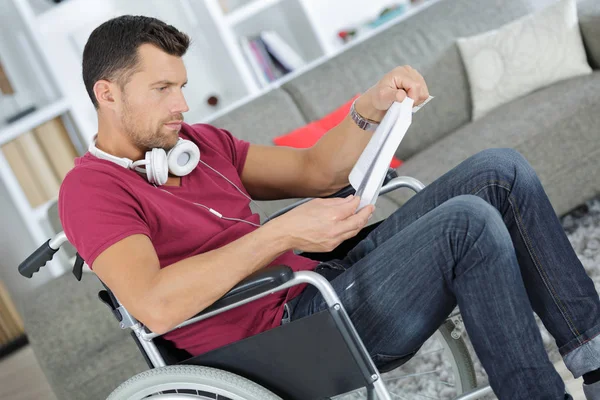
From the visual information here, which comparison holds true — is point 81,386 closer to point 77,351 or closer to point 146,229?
point 77,351

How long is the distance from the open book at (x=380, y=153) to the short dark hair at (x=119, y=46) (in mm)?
421

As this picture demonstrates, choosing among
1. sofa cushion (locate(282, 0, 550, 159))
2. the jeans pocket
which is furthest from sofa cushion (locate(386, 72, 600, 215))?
the jeans pocket

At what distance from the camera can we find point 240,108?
9.25ft

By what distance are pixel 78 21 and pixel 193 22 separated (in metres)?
0.53

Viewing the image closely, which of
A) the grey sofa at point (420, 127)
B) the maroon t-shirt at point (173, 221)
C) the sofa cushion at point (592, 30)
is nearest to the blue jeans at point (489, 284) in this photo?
the maroon t-shirt at point (173, 221)

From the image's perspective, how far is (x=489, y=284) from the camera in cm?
116

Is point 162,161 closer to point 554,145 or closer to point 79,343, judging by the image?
point 79,343

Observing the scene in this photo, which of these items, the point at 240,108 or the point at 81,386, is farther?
the point at 240,108

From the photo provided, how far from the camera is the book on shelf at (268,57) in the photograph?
3.54 metres

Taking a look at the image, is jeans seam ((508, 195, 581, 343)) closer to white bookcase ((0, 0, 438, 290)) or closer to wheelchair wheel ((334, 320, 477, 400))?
wheelchair wheel ((334, 320, 477, 400))

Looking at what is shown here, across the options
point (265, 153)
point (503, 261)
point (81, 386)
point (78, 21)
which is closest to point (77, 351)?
point (81, 386)

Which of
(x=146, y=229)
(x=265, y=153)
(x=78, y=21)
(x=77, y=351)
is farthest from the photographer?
(x=78, y=21)

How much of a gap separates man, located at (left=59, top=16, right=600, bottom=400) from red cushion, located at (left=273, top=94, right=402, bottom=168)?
118 cm

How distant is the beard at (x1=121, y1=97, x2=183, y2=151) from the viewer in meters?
1.41
